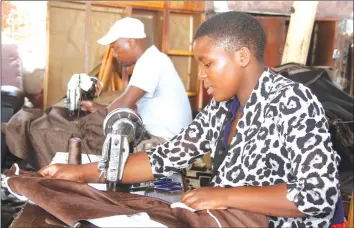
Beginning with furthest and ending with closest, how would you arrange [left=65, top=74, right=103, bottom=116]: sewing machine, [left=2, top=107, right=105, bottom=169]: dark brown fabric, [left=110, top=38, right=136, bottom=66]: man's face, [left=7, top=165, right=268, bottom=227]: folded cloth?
[left=110, top=38, right=136, bottom=66]: man's face < [left=65, top=74, right=103, bottom=116]: sewing machine < [left=2, top=107, right=105, bottom=169]: dark brown fabric < [left=7, top=165, right=268, bottom=227]: folded cloth

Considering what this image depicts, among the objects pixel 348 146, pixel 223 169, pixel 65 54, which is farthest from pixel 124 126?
pixel 65 54

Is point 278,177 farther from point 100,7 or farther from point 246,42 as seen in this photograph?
point 100,7

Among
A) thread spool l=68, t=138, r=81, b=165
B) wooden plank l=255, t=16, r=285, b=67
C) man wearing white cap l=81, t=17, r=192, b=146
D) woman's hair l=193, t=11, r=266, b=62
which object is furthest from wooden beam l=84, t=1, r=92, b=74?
woman's hair l=193, t=11, r=266, b=62

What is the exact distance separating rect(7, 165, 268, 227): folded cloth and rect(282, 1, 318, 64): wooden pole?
3691 mm

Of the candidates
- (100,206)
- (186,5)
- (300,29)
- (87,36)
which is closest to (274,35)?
(186,5)

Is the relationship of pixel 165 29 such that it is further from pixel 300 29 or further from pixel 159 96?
pixel 159 96

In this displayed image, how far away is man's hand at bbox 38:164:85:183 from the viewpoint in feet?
6.18

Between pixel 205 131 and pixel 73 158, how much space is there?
608 millimetres

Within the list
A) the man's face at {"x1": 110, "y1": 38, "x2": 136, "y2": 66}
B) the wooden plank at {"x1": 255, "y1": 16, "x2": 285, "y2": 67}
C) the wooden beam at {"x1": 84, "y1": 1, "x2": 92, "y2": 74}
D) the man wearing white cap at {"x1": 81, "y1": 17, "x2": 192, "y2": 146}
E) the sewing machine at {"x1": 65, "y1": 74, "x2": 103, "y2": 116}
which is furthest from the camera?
the wooden plank at {"x1": 255, "y1": 16, "x2": 285, "y2": 67}

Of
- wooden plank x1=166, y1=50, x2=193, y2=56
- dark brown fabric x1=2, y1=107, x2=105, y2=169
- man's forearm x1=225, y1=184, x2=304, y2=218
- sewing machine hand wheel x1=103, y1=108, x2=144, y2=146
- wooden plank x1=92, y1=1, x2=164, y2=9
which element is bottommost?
dark brown fabric x1=2, y1=107, x2=105, y2=169

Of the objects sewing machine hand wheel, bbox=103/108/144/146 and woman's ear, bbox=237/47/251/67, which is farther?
sewing machine hand wheel, bbox=103/108/144/146

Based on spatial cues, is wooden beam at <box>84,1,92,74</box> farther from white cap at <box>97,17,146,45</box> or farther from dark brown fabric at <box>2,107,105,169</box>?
dark brown fabric at <box>2,107,105,169</box>

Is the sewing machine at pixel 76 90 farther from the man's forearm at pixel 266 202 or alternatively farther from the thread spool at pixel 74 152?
the man's forearm at pixel 266 202

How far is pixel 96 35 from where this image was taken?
6172mm
